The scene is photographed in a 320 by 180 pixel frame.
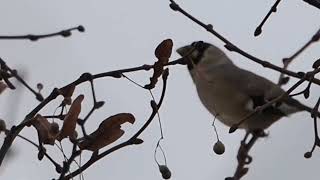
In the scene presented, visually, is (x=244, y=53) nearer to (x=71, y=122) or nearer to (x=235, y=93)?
(x=71, y=122)

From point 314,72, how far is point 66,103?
26cm

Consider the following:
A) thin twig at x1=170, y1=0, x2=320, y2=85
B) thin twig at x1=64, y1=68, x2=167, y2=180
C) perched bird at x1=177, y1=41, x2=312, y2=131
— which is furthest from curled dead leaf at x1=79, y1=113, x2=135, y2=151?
perched bird at x1=177, y1=41, x2=312, y2=131

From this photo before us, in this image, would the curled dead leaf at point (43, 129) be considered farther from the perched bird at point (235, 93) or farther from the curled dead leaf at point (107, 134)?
the perched bird at point (235, 93)

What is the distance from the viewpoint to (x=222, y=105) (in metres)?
1.64

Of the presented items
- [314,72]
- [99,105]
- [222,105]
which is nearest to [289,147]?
[222,105]

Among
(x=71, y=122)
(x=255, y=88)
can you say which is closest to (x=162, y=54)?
(x=71, y=122)

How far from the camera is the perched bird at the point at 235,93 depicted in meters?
1.48

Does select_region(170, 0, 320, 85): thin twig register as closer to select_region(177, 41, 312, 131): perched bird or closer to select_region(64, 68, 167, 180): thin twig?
select_region(64, 68, 167, 180): thin twig

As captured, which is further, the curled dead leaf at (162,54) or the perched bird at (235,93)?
the perched bird at (235,93)

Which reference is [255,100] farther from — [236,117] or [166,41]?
[166,41]

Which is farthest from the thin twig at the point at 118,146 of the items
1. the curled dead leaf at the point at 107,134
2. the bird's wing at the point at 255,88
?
the bird's wing at the point at 255,88

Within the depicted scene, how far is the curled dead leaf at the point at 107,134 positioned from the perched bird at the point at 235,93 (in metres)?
0.68

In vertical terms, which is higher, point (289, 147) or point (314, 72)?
point (314, 72)

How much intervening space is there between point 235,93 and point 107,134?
960 mm
